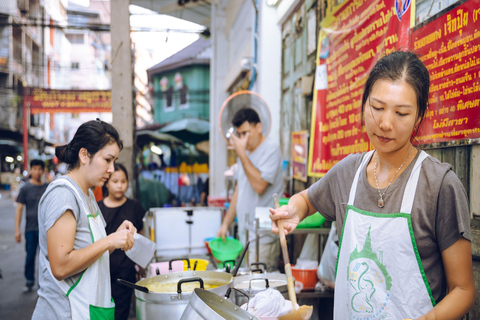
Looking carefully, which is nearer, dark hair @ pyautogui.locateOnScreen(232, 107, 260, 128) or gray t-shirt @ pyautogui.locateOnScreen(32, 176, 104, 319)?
gray t-shirt @ pyautogui.locateOnScreen(32, 176, 104, 319)

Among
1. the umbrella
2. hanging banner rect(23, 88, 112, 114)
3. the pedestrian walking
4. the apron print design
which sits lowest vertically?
the pedestrian walking

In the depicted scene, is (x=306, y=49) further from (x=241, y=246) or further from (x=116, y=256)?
(x=116, y=256)

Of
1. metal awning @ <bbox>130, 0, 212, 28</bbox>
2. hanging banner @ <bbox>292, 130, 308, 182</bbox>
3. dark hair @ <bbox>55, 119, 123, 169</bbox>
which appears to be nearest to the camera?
dark hair @ <bbox>55, 119, 123, 169</bbox>

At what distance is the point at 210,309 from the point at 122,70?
4.54m

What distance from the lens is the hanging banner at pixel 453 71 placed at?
172cm

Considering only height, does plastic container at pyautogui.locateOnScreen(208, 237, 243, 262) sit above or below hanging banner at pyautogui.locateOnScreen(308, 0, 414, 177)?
below

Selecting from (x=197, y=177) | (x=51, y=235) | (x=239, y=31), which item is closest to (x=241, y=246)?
(x=51, y=235)

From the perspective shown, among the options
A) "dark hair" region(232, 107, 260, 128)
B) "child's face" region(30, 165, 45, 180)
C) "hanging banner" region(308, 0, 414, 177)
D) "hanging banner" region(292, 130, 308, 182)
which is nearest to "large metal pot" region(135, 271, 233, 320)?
"hanging banner" region(308, 0, 414, 177)

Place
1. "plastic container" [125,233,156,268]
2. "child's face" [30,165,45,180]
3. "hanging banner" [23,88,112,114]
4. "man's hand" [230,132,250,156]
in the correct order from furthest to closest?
"hanging banner" [23,88,112,114] → "child's face" [30,165,45,180] → "man's hand" [230,132,250,156] → "plastic container" [125,233,156,268]

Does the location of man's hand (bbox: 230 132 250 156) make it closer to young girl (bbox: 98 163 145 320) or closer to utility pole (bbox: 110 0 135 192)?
young girl (bbox: 98 163 145 320)

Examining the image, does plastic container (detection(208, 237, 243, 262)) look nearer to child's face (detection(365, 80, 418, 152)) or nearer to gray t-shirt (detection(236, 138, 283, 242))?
gray t-shirt (detection(236, 138, 283, 242))

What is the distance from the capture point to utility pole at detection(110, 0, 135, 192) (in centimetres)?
530

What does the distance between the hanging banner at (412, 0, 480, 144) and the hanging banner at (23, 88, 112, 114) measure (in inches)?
602

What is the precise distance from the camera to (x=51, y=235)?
2.03m
